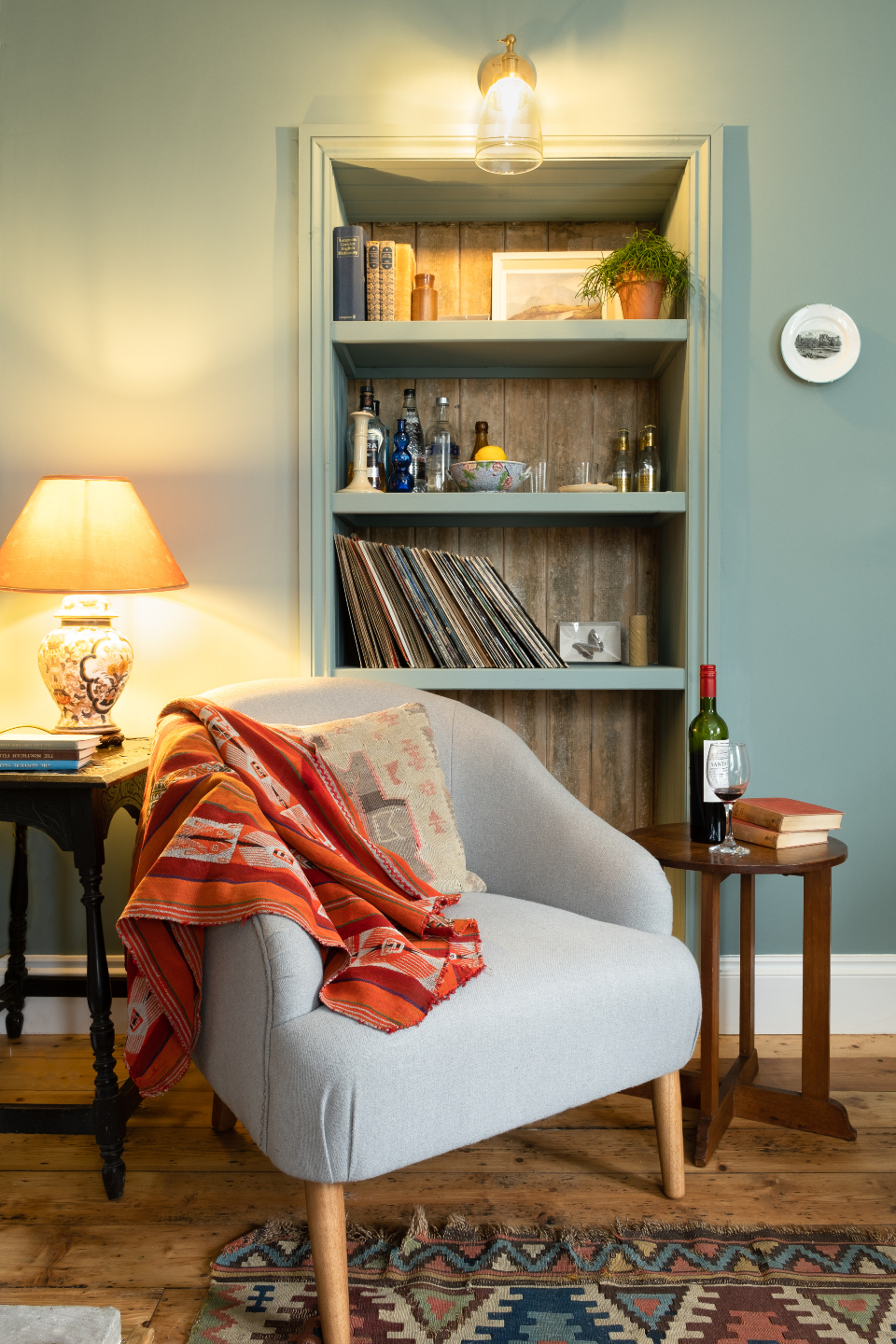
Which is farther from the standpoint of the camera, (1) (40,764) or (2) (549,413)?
(2) (549,413)

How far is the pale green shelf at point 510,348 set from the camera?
2.07 metres

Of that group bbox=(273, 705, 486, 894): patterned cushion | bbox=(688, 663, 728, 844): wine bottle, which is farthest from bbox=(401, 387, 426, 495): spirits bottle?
bbox=(688, 663, 728, 844): wine bottle

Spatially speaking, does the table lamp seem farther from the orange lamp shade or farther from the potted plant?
the potted plant

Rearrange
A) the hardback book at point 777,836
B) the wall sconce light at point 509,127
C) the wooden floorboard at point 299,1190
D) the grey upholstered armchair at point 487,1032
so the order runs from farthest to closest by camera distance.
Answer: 1. the wall sconce light at point 509,127
2. the hardback book at point 777,836
3. the wooden floorboard at point 299,1190
4. the grey upholstered armchair at point 487,1032

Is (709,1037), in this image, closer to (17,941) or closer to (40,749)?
(40,749)

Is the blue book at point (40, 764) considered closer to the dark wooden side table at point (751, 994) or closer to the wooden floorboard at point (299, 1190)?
the wooden floorboard at point (299, 1190)

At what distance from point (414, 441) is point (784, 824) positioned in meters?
1.20

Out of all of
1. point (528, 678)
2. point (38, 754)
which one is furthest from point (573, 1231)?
point (38, 754)

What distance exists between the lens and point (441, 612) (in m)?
2.11

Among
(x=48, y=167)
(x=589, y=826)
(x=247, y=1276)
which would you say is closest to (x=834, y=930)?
(x=589, y=826)

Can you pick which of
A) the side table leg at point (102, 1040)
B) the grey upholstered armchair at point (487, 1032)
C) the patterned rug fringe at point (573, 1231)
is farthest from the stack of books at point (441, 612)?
the patterned rug fringe at point (573, 1231)

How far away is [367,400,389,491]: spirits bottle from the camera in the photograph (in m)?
2.22

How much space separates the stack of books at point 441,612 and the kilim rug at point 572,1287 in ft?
3.65

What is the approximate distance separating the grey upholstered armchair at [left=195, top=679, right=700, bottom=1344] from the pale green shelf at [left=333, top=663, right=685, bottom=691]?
0.39 metres
